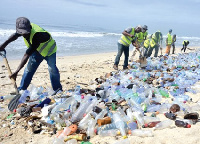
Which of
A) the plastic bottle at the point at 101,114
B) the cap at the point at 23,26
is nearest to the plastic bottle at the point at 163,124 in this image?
the plastic bottle at the point at 101,114

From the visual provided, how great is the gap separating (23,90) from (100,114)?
2.28m

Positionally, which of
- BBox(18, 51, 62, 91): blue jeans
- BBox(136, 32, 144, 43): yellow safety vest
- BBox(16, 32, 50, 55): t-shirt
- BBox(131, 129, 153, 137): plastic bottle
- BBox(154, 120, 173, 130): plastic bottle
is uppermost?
BBox(136, 32, 144, 43): yellow safety vest

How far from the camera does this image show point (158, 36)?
11617 millimetres

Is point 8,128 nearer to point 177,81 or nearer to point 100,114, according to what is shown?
point 100,114

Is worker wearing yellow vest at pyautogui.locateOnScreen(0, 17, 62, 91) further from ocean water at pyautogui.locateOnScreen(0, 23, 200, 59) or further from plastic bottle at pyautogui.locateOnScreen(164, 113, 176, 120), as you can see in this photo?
ocean water at pyautogui.locateOnScreen(0, 23, 200, 59)

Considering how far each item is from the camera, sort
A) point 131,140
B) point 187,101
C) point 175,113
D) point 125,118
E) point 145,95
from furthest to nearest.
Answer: point 145,95
point 187,101
point 175,113
point 125,118
point 131,140

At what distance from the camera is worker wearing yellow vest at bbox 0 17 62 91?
3.74m

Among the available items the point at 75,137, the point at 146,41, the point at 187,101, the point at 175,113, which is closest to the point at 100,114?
the point at 75,137

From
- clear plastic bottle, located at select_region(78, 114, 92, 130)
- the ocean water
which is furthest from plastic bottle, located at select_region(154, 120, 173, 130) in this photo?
the ocean water

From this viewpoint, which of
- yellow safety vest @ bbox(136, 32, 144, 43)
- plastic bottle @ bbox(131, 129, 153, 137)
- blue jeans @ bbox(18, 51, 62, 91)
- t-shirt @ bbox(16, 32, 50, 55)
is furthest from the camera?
yellow safety vest @ bbox(136, 32, 144, 43)

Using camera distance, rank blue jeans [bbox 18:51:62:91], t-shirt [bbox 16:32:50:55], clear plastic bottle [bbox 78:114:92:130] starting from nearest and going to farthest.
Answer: clear plastic bottle [bbox 78:114:92:130], t-shirt [bbox 16:32:50:55], blue jeans [bbox 18:51:62:91]

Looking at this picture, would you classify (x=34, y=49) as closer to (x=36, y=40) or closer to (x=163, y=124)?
(x=36, y=40)

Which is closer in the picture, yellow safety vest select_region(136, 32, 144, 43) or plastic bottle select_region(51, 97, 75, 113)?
plastic bottle select_region(51, 97, 75, 113)

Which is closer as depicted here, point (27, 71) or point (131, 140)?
point (131, 140)
